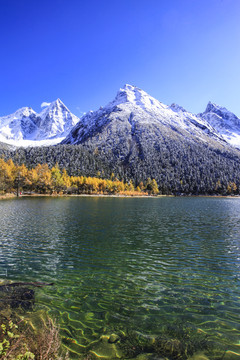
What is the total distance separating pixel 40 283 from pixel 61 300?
2666 millimetres

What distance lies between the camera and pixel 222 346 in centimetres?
768

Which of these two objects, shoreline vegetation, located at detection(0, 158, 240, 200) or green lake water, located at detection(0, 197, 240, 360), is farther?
shoreline vegetation, located at detection(0, 158, 240, 200)

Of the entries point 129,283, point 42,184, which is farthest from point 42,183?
point 129,283

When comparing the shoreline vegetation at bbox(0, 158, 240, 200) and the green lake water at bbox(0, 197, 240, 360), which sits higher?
the shoreline vegetation at bbox(0, 158, 240, 200)

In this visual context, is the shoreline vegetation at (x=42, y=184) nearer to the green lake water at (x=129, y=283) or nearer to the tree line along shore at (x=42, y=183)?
the tree line along shore at (x=42, y=183)

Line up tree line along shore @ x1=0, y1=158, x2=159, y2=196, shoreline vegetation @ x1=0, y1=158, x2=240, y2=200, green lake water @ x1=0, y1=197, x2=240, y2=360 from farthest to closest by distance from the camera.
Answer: tree line along shore @ x1=0, y1=158, x2=159, y2=196 < shoreline vegetation @ x1=0, y1=158, x2=240, y2=200 < green lake water @ x1=0, y1=197, x2=240, y2=360

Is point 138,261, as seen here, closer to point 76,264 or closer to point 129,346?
point 76,264

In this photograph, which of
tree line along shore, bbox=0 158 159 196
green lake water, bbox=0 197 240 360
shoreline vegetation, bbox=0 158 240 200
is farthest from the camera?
tree line along shore, bbox=0 158 159 196

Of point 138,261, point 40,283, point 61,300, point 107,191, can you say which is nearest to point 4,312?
point 61,300

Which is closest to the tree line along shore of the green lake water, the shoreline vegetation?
the shoreline vegetation

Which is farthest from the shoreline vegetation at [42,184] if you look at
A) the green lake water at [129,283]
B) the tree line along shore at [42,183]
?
the green lake water at [129,283]

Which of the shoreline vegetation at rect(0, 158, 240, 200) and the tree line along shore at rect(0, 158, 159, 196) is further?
the tree line along shore at rect(0, 158, 159, 196)

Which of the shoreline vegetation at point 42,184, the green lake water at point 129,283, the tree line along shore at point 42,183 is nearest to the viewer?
the green lake water at point 129,283

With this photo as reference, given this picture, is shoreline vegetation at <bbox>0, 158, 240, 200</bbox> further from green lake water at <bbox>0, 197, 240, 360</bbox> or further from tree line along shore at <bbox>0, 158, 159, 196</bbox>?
green lake water at <bbox>0, 197, 240, 360</bbox>
